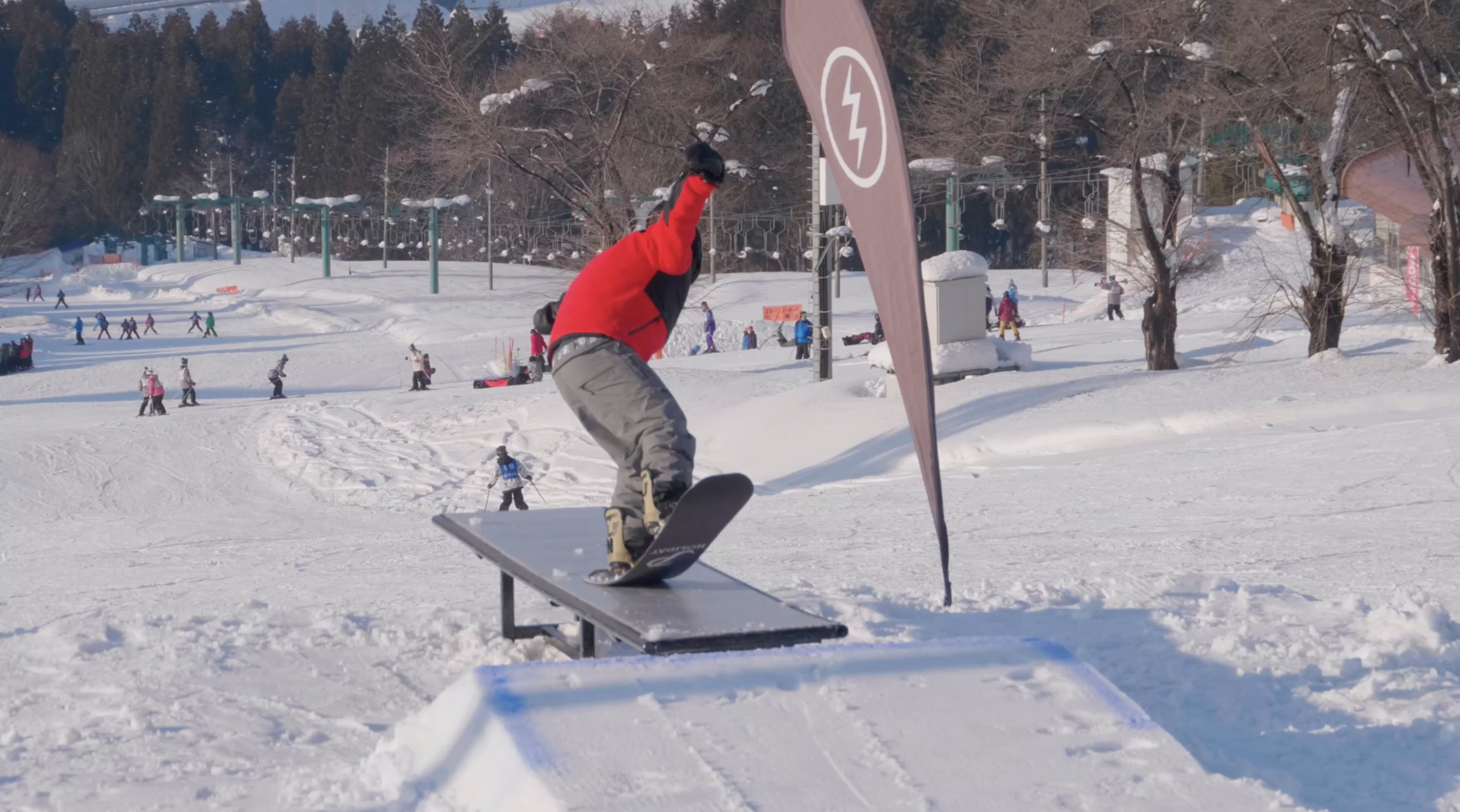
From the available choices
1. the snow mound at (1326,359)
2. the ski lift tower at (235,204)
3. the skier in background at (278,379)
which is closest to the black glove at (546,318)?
the snow mound at (1326,359)

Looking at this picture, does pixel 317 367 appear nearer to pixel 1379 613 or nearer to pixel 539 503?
pixel 539 503

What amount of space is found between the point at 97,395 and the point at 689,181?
95.8 ft

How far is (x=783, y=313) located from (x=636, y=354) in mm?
37163

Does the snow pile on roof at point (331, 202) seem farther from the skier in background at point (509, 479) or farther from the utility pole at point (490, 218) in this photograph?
the skier in background at point (509, 479)

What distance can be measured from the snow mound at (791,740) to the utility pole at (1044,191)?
1512 centimetres

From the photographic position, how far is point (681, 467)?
15.3ft

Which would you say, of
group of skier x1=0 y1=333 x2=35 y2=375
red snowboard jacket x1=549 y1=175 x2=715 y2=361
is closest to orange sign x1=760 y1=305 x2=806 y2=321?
group of skier x1=0 y1=333 x2=35 y2=375

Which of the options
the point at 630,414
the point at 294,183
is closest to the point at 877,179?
the point at 630,414

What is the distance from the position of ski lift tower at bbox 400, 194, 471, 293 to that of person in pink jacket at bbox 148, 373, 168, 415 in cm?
2034

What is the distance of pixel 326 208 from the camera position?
63219 mm

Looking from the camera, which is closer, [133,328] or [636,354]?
[636,354]

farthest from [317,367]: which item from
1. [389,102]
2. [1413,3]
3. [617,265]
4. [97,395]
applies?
[389,102]

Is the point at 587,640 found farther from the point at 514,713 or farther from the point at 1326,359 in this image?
the point at 1326,359

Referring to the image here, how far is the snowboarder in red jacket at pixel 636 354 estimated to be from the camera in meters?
4.67
